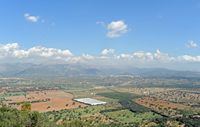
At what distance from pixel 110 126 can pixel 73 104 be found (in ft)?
205

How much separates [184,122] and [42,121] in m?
59.3

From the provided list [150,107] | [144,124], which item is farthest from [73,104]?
[144,124]

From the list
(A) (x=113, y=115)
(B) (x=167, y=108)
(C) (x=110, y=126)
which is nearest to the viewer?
(C) (x=110, y=126)

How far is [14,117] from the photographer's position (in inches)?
2370

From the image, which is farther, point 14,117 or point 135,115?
point 135,115

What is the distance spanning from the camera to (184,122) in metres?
107

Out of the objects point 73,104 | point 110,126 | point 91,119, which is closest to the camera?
point 110,126

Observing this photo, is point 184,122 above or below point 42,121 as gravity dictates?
below

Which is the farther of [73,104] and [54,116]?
[73,104]

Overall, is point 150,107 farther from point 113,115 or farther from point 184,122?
point 184,122

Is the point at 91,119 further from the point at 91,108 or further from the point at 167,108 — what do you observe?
the point at 167,108

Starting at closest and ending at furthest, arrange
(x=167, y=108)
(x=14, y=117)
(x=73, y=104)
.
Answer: (x=14, y=117) < (x=167, y=108) < (x=73, y=104)

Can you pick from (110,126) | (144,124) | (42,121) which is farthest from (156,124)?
(42,121)

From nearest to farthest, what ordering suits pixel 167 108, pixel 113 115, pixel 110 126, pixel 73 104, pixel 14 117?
1. pixel 14 117
2. pixel 110 126
3. pixel 113 115
4. pixel 167 108
5. pixel 73 104
